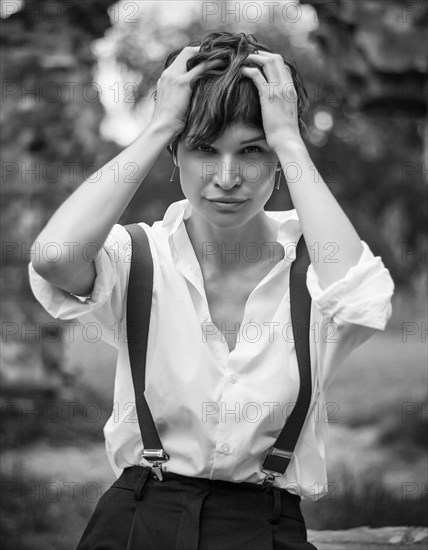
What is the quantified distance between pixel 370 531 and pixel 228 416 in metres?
1.26

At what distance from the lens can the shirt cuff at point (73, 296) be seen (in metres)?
1.53

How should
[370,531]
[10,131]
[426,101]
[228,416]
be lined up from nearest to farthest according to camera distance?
[228,416] → [370,531] → [10,131] → [426,101]

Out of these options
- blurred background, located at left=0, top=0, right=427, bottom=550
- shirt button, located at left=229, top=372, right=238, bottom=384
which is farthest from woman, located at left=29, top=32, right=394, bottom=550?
blurred background, located at left=0, top=0, right=427, bottom=550

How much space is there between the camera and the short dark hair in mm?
1574

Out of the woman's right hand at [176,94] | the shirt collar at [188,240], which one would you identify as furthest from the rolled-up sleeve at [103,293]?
the woman's right hand at [176,94]

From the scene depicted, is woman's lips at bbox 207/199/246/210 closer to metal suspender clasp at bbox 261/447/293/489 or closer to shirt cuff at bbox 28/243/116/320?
shirt cuff at bbox 28/243/116/320

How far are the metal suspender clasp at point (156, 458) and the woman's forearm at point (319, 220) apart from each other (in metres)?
0.41

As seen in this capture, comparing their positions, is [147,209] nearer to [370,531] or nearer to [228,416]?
[370,531]

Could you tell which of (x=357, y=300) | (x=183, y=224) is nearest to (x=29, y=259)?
(x=183, y=224)

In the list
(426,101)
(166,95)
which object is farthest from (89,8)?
(166,95)

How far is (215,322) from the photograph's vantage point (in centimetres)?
Result: 170

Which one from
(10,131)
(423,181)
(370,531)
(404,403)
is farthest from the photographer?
(423,181)

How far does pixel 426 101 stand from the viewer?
4.19m

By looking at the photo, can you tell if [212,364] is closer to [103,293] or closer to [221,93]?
[103,293]
